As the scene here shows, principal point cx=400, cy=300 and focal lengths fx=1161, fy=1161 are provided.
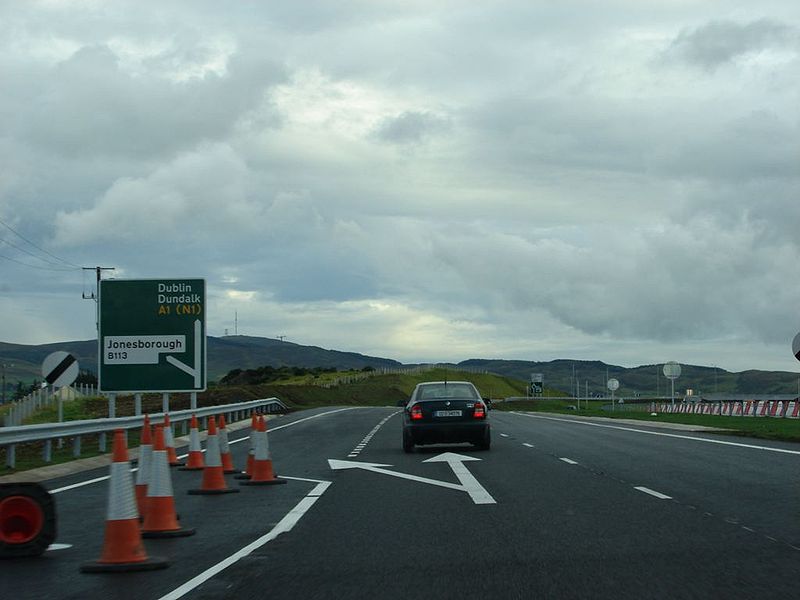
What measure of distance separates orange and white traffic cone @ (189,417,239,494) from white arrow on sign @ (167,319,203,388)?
1497 centimetres

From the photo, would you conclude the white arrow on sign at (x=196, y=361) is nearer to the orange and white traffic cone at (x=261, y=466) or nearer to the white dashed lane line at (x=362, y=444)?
the white dashed lane line at (x=362, y=444)

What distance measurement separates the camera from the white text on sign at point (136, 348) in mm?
30125

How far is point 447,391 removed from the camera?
78.8 feet

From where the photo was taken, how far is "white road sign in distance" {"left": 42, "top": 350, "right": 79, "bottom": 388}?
2616 cm

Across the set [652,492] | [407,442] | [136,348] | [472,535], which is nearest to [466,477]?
[652,492]

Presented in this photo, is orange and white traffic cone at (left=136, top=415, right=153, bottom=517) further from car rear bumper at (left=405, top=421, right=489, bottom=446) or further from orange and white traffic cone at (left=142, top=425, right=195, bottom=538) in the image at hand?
car rear bumper at (left=405, top=421, right=489, bottom=446)

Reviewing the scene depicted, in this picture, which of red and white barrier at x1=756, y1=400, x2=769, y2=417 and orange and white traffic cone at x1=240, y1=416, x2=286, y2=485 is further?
red and white barrier at x1=756, y1=400, x2=769, y2=417

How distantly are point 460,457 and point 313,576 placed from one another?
1342 cm

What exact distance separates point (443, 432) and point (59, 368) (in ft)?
30.5

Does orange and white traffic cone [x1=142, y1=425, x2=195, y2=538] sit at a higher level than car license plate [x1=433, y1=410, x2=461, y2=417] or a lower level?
lower

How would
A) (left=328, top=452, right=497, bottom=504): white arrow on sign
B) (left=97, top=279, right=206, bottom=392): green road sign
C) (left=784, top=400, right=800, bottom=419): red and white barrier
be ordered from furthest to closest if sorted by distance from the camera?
1. (left=784, top=400, right=800, bottom=419): red and white barrier
2. (left=97, top=279, right=206, bottom=392): green road sign
3. (left=328, top=452, right=497, bottom=504): white arrow on sign

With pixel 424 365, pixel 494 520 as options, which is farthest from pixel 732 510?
pixel 424 365

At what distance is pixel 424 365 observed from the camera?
182 meters

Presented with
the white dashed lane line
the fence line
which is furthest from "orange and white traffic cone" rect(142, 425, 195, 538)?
the fence line
